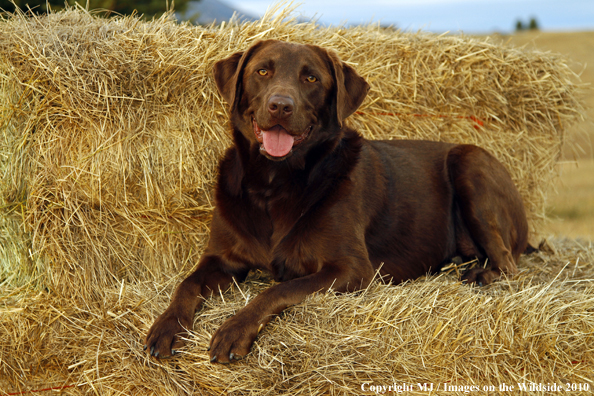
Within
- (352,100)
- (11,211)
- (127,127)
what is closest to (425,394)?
(352,100)

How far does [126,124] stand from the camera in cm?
347

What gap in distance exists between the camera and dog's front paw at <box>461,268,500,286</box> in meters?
3.32

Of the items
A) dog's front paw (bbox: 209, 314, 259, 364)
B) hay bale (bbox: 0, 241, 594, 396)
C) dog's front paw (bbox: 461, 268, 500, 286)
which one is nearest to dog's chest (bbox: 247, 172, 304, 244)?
hay bale (bbox: 0, 241, 594, 396)

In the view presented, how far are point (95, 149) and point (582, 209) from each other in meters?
8.25

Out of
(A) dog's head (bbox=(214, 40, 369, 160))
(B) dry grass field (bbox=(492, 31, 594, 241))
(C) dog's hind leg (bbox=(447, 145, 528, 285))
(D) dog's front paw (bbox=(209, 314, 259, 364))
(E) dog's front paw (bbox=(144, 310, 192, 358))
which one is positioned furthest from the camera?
(B) dry grass field (bbox=(492, 31, 594, 241))

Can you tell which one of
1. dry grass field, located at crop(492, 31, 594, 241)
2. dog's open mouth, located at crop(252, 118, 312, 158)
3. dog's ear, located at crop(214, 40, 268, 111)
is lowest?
dry grass field, located at crop(492, 31, 594, 241)

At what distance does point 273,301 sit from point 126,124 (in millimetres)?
1656

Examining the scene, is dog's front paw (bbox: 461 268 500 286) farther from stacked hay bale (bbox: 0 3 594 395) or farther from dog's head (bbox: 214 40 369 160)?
dog's head (bbox: 214 40 369 160)

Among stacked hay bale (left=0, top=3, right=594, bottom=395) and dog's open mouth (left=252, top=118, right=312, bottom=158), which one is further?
dog's open mouth (left=252, top=118, right=312, bottom=158)

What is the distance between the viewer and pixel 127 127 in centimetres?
347

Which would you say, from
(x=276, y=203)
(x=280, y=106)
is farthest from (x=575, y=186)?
(x=280, y=106)

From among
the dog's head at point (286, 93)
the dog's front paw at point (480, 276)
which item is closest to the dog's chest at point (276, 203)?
the dog's head at point (286, 93)

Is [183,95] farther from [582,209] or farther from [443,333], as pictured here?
[582,209]

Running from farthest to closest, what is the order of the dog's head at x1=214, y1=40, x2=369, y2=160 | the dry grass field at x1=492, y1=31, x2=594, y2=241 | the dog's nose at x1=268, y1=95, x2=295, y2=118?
the dry grass field at x1=492, y1=31, x2=594, y2=241 < the dog's head at x1=214, y1=40, x2=369, y2=160 < the dog's nose at x1=268, y1=95, x2=295, y2=118
